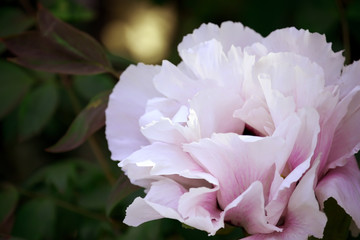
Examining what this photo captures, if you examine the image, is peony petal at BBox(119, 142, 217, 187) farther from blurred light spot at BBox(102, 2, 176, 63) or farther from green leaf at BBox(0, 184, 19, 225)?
blurred light spot at BBox(102, 2, 176, 63)

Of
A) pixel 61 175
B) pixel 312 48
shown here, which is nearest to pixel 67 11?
pixel 61 175

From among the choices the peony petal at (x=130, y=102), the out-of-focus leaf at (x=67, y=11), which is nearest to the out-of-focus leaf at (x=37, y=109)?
the out-of-focus leaf at (x=67, y=11)

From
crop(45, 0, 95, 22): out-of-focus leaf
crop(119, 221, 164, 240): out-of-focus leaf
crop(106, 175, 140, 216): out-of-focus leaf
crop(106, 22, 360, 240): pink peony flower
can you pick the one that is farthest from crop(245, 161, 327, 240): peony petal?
crop(45, 0, 95, 22): out-of-focus leaf

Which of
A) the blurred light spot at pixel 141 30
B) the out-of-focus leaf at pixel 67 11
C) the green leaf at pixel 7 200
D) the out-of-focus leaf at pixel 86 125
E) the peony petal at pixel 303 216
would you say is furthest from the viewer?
the blurred light spot at pixel 141 30

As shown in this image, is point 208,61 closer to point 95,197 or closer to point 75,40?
point 75,40

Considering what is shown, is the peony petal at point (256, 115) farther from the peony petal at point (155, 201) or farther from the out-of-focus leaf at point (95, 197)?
the out-of-focus leaf at point (95, 197)
